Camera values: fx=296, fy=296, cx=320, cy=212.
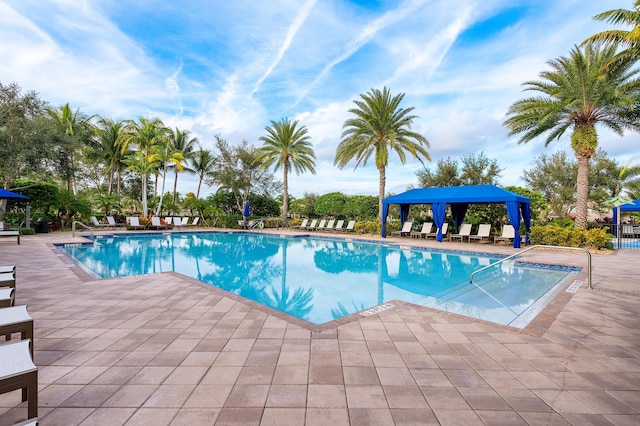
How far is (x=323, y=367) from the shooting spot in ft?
8.69

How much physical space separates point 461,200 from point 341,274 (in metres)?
7.57

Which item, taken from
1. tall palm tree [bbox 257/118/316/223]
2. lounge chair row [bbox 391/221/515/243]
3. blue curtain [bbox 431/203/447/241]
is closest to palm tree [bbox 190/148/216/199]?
tall palm tree [bbox 257/118/316/223]

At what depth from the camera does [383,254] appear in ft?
39.0

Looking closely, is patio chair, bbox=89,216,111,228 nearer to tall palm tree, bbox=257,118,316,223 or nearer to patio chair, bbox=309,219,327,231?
tall palm tree, bbox=257,118,316,223

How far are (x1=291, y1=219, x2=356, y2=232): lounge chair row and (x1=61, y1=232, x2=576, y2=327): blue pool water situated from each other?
573 centimetres

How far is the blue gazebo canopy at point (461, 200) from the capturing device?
12047 millimetres

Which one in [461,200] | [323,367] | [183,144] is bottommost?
[323,367]

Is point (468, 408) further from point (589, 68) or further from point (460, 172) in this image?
point (460, 172)

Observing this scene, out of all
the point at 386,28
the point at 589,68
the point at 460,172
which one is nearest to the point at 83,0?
the point at 386,28

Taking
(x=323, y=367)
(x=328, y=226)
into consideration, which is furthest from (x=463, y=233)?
(x=323, y=367)

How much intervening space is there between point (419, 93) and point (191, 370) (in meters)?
16.5

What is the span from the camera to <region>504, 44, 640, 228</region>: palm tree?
10977mm

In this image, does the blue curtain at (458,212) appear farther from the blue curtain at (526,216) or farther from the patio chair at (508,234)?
the blue curtain at (526,216)

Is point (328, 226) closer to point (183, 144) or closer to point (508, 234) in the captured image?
point (508, 234)
